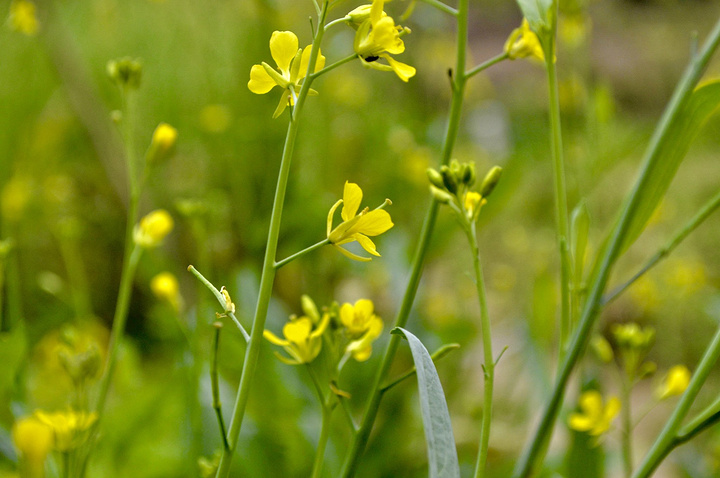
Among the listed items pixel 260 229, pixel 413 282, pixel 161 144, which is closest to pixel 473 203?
pixel 413 282

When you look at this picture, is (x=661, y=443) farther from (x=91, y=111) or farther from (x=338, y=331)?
(x=91, y=111)

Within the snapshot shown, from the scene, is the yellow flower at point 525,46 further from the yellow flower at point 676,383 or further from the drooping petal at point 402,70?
the yellow flower at point 676,383


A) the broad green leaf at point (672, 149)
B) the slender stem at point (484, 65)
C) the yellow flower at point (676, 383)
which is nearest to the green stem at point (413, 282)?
the slender stem at point (484, 65)

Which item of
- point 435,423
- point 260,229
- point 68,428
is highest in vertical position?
point 435,423

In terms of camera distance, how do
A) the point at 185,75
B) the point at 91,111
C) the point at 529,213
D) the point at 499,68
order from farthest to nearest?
the point at 499,68, the point at 529,213, the point at 185,75, the point at 91,111

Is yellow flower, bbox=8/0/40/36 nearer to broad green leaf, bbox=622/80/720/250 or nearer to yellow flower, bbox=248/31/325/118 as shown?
yellow flower, bbox=248/31/325/118

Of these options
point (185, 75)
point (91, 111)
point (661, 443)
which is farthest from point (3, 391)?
point (185, 75)

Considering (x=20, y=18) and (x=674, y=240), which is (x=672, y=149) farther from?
(x=20, y=18)
